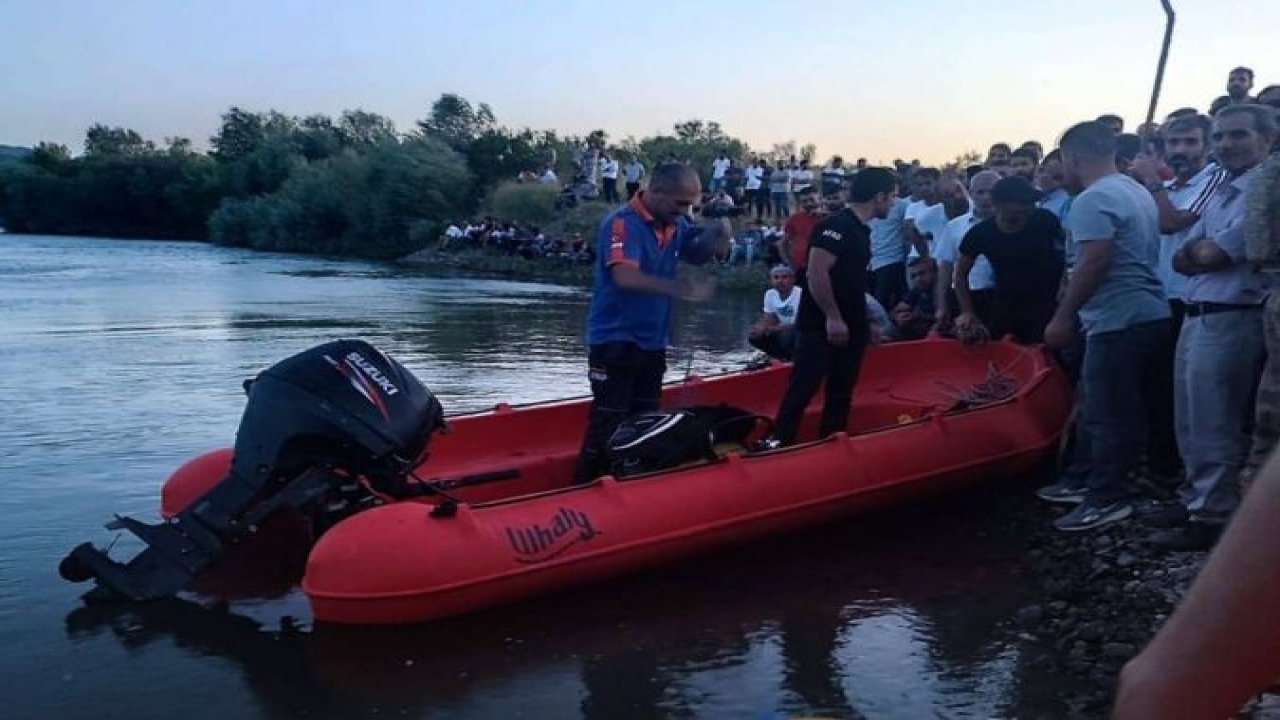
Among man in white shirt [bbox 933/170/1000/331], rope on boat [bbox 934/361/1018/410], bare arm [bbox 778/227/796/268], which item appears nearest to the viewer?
rope on boat [bbox 934/361/1018/410]

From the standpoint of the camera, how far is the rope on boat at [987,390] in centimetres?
736

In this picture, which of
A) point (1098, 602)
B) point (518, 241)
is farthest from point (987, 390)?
point (518, 241)

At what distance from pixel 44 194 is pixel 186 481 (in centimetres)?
8149

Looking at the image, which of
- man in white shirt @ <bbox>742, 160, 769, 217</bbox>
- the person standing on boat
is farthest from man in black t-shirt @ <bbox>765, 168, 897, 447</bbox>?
man in white shirt @ <bbox>742, 160, 769, 217</bbox>

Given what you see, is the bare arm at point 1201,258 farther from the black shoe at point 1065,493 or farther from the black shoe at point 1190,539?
the black shoe at point 1065,493

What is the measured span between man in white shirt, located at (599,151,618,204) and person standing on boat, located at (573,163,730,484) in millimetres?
28612

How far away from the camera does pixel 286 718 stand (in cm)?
421

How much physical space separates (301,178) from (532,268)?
2575cm

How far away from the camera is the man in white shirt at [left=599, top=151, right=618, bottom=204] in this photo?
34.4 metres

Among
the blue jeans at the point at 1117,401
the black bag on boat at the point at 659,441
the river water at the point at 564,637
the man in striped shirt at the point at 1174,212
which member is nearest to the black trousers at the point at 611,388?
the black bag on boat at the point at 659,441

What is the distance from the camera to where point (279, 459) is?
16.6 feet

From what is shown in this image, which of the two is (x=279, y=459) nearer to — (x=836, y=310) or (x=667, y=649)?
(x=667, y=649)

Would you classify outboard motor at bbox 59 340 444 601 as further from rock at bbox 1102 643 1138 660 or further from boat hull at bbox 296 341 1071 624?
rock at bbox 1102 643 1138 660

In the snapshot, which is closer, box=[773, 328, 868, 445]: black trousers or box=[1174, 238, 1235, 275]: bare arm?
box=[1174, 238, 1235, 275]: bare arm
